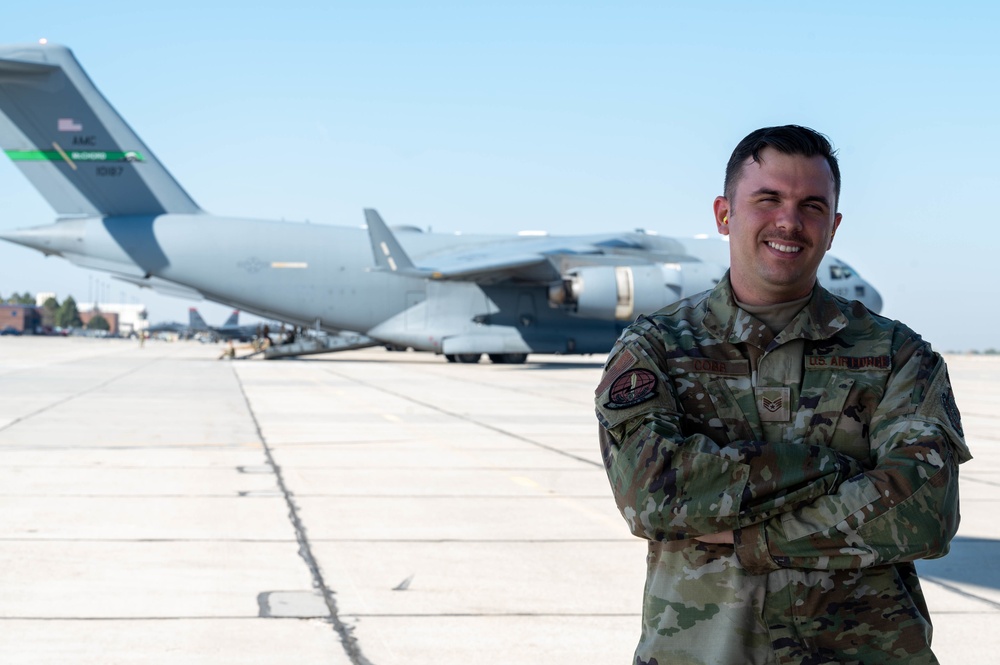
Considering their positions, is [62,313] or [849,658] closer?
[849,658]

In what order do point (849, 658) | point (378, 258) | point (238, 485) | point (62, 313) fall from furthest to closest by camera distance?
1. point (62, 313)
2. point (378, 258)
3. point (238, 485)
4. point (849, 658)

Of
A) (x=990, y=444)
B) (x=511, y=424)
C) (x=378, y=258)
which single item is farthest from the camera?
(x=378, y=258)

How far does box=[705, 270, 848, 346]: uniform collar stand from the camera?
8.33ft

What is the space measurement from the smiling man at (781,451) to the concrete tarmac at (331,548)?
2.43m

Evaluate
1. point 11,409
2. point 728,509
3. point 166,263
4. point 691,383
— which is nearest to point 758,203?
point 691,383

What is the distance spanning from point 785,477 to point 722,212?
706 mm

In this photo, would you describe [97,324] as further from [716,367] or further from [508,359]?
[716,367]

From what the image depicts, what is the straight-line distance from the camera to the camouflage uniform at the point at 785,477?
7.93ft

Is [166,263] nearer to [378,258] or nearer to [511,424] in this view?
[378,258]

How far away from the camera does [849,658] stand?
240cm

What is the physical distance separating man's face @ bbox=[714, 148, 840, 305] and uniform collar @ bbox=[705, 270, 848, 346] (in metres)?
0.05

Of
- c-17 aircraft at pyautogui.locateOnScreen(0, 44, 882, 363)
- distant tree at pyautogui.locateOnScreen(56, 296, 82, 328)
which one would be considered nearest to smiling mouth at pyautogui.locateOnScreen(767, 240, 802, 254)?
c-17 aircraft at pyautogui.locateOnScreen(0, 44, 882, 363)

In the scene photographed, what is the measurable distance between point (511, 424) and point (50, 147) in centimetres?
2135

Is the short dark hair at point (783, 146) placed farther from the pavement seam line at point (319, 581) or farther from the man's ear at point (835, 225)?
the pavement seam line at point (319, 581)
